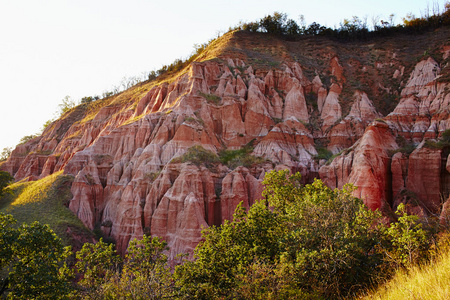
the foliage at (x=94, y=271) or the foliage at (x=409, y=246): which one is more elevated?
the foliage at (x=409, y=246)

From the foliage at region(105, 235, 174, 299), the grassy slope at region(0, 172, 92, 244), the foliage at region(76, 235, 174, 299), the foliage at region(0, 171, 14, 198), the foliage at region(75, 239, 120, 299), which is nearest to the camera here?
the foliage at region(105, 235, 174, 299)

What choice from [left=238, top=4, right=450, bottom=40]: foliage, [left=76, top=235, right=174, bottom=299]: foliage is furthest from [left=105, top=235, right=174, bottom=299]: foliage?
[left=238, top=4, right=450, bottom=40]: foliage

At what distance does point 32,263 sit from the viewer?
1421 centimetres

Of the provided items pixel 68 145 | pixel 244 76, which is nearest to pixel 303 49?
pixel 244 76

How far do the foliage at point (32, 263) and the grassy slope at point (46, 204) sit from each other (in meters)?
20.8

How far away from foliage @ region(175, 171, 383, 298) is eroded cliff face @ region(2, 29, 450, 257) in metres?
14.7

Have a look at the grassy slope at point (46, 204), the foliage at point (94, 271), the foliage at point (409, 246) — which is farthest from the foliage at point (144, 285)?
the grassy slope at point (46, 204)

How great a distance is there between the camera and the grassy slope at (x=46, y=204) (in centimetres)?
3619

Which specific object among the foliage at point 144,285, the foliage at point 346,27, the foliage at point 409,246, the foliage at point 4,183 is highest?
the foliage at point 346,27

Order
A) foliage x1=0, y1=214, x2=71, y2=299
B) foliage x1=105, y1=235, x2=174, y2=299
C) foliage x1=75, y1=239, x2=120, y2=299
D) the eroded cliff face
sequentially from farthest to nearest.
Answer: the eroded cliff face → foliage x1=75, y1=239, x2=120, y2=299 → foliage x1=0, y1=214, x2=71, y2=299 → foliage x1=105, y1=235, x2=174, y2=299

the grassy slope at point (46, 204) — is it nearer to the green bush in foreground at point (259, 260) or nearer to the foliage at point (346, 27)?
the green bush in foreground at point (259, 260)

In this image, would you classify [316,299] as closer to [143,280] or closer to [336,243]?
[336,243]

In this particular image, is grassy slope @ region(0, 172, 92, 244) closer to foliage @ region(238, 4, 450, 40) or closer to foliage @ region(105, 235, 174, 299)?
foliage @ region(105, 235, 174, 299)

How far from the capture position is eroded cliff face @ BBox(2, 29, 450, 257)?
34.5 metres
